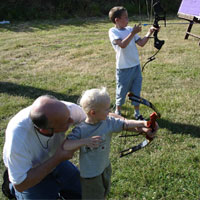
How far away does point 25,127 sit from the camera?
70.3 inches

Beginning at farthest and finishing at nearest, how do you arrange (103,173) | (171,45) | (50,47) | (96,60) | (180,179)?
(50,47) < (171,45) < (96,60) < (180,179) < (103,173)

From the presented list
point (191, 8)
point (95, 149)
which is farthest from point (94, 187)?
point (191, 8)

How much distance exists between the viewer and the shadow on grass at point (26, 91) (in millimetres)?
4742

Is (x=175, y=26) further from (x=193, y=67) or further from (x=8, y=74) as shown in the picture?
(x=8, y=74)

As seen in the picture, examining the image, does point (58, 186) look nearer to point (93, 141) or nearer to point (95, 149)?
point (95, 149)

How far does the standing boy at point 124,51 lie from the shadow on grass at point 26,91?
1.25 metres

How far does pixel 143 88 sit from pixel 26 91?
2.20 m

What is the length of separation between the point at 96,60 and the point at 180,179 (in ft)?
15.6

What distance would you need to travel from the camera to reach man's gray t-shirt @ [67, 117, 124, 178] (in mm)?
1877

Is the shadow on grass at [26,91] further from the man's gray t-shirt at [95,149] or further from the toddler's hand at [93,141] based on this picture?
the toddler's hand at [93,141]

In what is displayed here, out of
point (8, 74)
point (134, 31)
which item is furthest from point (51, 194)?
point (8, 74)

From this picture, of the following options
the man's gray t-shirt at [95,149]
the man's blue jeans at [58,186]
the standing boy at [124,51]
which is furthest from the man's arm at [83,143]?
the standing boy at [124,51]

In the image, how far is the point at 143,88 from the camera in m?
4.91

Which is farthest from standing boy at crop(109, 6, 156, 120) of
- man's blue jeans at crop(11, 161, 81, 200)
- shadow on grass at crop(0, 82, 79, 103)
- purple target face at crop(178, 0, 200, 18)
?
purple target face at crop(178, 0, 200, 18)
